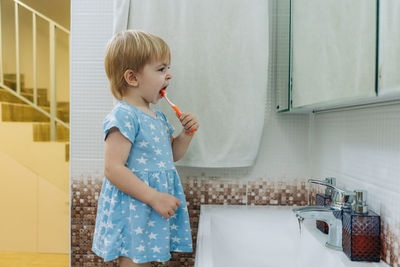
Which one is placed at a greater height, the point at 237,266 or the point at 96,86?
the point at 96,86

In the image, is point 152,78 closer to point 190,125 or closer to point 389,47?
point 190,125

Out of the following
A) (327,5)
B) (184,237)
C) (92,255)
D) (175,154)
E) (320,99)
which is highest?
(327,5)

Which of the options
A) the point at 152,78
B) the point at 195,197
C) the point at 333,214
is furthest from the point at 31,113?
the point at 333,214

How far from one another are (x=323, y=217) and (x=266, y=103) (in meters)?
0.56

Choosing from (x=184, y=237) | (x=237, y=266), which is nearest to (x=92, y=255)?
(x=184, y=237)

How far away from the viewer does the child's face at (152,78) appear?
100 centimetres

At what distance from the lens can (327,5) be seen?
0.83 metres

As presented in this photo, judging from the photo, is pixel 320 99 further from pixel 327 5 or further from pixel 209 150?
pixel 209 150

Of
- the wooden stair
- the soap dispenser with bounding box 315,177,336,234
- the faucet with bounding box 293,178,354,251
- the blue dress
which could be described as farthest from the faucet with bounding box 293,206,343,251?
the wooden stair

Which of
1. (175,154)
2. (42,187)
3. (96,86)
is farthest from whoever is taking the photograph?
(42,187)

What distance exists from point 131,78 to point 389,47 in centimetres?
68

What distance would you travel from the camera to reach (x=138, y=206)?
0.95m

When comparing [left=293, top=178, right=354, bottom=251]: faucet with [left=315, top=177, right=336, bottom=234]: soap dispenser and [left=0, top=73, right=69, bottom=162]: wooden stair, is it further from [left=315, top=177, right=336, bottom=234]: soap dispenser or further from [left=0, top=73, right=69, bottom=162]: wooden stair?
[left=0, top=73, right=69, bottom=162]: wooden stair

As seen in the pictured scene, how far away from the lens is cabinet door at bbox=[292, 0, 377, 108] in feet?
2.07
